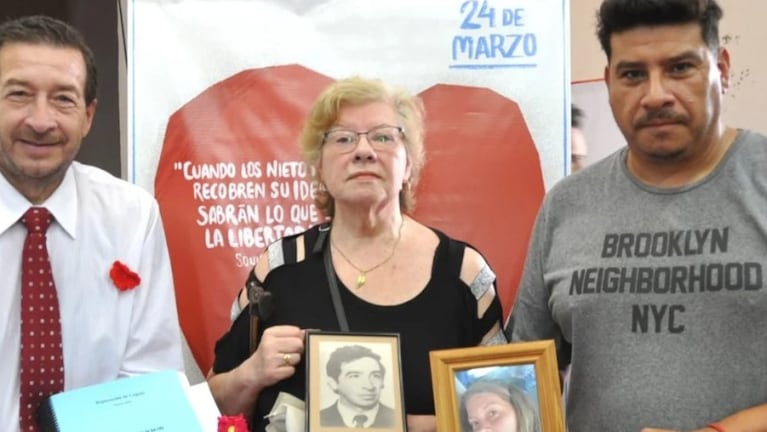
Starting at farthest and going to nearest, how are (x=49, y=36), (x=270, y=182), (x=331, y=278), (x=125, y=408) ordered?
(x=270, y=182), (x=331, y=278), (x=49, y=36), (x=125, y=408)

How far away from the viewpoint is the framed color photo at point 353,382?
176 centimetres

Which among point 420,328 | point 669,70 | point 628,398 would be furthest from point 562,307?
point 669,70

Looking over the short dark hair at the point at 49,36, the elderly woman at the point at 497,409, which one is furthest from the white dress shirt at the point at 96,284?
the elderly woman at the point at 497,409

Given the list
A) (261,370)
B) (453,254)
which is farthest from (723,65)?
(261,370)

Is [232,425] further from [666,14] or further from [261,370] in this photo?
[666,14]

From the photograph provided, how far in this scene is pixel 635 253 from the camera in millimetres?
1664

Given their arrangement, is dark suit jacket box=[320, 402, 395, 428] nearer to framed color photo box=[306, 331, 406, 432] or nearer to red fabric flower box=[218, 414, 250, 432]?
framed color photo box=[306, 331, 406, 432]

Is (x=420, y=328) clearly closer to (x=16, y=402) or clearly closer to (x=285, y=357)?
(x=285, y=357)

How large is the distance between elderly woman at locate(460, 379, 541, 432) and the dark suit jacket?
19 centimetres

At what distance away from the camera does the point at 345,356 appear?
1802 millimetres

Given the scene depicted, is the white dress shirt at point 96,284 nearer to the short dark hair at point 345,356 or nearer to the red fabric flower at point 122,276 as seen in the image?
the red fabric flower at point 122,276

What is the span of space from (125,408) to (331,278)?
1.87ft

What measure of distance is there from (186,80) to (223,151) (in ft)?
0.77

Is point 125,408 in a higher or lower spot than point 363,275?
lower
